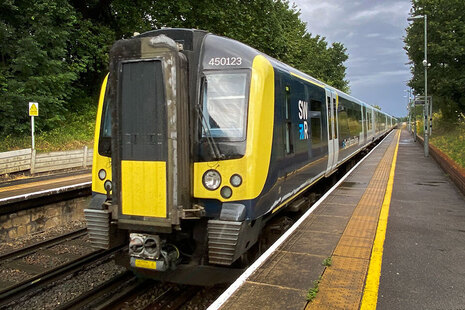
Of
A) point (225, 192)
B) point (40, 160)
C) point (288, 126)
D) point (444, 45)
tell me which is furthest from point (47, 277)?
point (444, 45)

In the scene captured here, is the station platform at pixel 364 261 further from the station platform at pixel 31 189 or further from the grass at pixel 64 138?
the grass at pixel 64 138

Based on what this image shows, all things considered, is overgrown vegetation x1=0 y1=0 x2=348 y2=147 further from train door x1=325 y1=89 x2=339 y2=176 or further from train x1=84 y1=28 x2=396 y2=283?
train x1=84 y1=28 x2=396 y2=283

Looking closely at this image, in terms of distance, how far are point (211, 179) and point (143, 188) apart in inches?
28.7

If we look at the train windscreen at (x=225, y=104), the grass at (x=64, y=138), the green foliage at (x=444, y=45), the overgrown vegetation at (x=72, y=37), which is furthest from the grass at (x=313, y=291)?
the green foliage at (x=444, y=45)

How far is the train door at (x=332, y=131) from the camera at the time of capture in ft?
29.5

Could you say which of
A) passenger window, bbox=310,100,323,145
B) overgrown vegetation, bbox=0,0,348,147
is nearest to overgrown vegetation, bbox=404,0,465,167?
overgrown vegetation, bbox=0,0,348,147

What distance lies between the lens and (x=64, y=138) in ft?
61.8

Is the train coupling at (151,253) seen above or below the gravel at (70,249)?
above

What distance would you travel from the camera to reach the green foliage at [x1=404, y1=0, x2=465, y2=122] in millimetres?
26562

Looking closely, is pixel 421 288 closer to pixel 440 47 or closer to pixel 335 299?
pixel 335 299

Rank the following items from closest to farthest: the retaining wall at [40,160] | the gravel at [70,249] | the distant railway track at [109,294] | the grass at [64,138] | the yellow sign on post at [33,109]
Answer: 1. the distant railway track at [109,294]
2. the gravel at [70,249]
3. the retaining wall at [40,160]
4. the yellow sign on post at [33,109]
5. the grass at [64,138]

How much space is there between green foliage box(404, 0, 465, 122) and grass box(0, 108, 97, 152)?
24.4 m

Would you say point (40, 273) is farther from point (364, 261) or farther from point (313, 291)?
point (364, 261)

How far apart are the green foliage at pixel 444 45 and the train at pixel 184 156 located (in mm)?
27349
